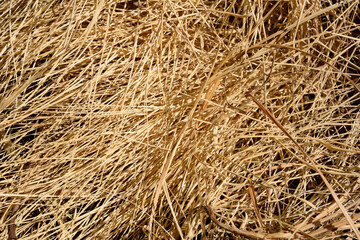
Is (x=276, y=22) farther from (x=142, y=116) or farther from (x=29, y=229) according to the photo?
(x=29, y=229)

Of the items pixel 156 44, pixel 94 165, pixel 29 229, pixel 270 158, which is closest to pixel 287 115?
pixel 270 158

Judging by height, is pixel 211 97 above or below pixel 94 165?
above

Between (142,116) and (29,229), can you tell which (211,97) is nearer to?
(142,116)

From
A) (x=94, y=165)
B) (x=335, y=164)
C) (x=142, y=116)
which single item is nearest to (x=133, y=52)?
(x=142, y=116)

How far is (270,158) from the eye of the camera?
821mm

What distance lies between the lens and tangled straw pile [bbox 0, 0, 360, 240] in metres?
0.80

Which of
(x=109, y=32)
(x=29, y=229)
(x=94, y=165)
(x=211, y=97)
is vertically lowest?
(x=29, y=229)

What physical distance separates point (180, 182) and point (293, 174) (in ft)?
0.88

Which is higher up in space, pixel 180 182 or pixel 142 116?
pixel 142 116

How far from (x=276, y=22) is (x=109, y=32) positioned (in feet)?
1.44

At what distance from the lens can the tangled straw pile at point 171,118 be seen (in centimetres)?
80

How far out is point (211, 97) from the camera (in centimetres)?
84

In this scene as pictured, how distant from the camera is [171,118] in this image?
863 mm

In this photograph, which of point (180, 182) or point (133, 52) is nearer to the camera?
point (180, 182)
